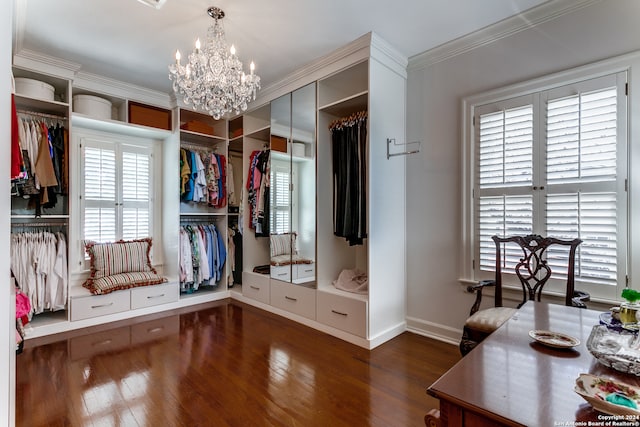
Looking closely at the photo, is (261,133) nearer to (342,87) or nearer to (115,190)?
(342,87)

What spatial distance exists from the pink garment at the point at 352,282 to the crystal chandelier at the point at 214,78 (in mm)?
1883

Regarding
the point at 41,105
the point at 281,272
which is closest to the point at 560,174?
the point at 281,272

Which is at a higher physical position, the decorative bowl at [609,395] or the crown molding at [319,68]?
the crown molding at [319,68]

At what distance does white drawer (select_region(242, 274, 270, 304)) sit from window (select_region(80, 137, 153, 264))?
142 centimetres

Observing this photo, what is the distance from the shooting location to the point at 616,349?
3.12 feet

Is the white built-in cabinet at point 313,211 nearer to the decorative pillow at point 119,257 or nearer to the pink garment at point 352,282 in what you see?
the pink garment at point 352,282

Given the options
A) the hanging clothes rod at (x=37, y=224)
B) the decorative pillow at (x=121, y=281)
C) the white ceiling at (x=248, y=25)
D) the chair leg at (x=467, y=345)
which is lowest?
the chair leg at (x=467, y=345)

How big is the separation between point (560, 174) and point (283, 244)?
2612mm

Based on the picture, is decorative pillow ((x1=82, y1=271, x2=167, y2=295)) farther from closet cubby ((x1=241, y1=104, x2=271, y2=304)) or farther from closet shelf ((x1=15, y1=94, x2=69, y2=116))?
closet shelf ((x1=15, y1=94, x2=69, y2=116))

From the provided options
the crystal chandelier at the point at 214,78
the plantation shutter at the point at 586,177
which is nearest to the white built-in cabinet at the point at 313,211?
the crystal chandelier at the point at 214,78

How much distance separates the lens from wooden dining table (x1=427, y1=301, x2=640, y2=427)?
0.71 m

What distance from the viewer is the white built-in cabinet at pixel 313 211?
9.14 feet

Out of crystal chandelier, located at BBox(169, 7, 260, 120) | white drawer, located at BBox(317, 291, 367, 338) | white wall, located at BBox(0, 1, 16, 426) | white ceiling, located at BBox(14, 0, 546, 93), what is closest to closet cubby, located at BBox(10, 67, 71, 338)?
white ceiling, located at BBox(14, 0, 546, 93)

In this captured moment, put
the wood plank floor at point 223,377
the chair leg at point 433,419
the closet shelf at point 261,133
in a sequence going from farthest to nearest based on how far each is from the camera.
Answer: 1. the closet shelf at point 261,133
2. the wood plank floor at point 223,377
3. the chair leg at point 433,419
